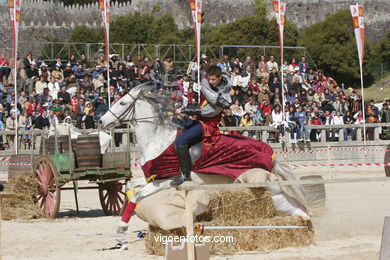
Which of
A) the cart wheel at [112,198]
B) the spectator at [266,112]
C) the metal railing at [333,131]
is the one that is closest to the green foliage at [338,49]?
the metal railing at [333,131]

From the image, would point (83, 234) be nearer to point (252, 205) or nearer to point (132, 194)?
point (132, 194)

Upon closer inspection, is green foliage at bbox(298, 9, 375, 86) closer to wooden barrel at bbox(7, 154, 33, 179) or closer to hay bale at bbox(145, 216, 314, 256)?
wooden barrel at bbox(7, 154, 33, 179)

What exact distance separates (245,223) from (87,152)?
15.0ft

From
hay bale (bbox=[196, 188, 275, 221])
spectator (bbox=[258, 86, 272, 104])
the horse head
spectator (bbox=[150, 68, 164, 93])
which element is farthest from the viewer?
spectator (bbox=[258, 86, 272, 104])

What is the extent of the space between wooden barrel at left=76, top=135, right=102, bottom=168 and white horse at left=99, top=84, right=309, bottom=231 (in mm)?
1977

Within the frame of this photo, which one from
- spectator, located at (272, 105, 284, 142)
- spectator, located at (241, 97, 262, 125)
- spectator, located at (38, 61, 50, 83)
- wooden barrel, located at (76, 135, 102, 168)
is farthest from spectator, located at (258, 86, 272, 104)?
wooden barrel, located at (76, 135, 102, 168)

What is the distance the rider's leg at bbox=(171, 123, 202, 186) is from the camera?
1077 centimetres

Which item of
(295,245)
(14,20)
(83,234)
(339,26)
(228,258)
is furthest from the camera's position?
(339,26)

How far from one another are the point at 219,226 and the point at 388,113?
18924 mm

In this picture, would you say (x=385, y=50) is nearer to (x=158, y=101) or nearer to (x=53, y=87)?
(x=53, y=87)

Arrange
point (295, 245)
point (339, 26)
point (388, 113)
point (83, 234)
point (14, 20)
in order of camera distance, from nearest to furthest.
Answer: point (295, 245) → point (83, 234) → point (14, 20) → point (388, 113) → point (339, 26)

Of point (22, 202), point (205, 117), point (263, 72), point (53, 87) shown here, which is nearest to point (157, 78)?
point (53, 87)

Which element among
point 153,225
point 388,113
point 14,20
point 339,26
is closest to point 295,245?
point 153,225

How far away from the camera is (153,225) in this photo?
34.1 ft
